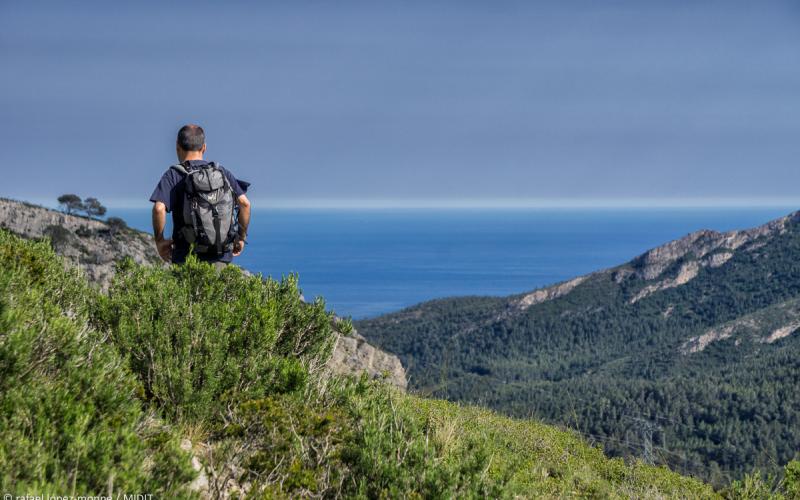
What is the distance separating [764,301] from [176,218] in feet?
705

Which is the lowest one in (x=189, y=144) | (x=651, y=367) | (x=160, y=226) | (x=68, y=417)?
(x=651, y=367)

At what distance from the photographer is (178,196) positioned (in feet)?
21.0

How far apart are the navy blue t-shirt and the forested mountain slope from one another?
51.7 m

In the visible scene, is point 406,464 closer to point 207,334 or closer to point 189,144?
point 207,334

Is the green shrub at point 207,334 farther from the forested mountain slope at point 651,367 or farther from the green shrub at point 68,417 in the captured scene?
the forested mountain slope at point 651,367

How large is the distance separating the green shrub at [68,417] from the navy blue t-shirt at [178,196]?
1623mm

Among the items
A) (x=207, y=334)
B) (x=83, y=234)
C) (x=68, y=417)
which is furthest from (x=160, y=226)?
(x=83, y=234)

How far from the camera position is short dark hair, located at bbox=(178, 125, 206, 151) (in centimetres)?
652

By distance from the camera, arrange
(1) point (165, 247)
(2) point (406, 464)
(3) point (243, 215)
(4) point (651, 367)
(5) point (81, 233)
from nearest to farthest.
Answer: (2) point (406, 464) → (1) point (165, 247) → (3) point (243, 215) → (5) point (81, 233) → (4) point (651, 367)

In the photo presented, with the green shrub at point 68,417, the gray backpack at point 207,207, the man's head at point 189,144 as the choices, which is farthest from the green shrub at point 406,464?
the man's head at point 189,144

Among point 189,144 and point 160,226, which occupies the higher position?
point 189,144

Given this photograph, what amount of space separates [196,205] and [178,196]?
0.75ft

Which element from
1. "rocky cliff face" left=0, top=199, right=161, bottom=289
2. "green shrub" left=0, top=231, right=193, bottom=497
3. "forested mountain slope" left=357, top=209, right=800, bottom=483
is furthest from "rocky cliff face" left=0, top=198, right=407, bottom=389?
"green shrub" left=0, top=231, right=193, bottom=497

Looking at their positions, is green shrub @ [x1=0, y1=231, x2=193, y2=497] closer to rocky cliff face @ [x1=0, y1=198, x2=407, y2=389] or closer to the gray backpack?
the gray backpack
